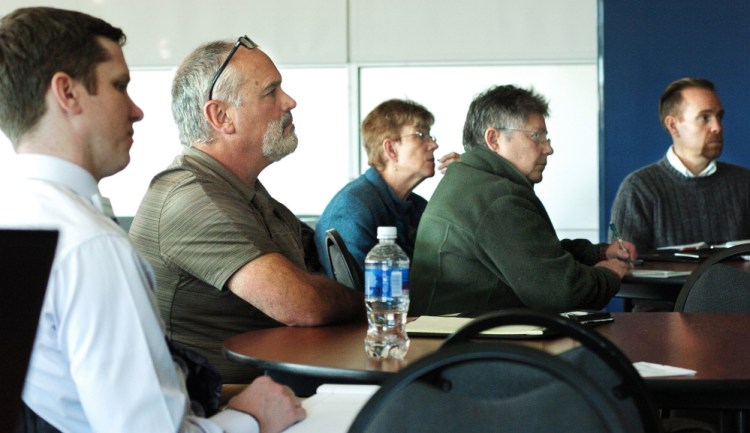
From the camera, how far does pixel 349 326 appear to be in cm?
216

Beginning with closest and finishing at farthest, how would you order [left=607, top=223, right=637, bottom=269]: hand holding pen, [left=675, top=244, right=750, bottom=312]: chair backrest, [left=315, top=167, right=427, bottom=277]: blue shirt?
[left=675, top=244, right=750, bottom=312]: chair backrest → [left=607, top=223, right=637, bottom=269]: hand holding pen → [left=315, top=167, right=427, bottom=277]: blue shirt

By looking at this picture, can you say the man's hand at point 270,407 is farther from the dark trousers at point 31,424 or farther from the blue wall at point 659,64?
the blue wall at point 659,64

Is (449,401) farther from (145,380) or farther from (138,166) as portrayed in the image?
(138,166)

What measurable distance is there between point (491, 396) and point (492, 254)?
159 centimetres

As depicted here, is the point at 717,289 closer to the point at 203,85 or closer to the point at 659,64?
the point at 203,85

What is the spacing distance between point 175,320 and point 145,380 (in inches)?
40.4

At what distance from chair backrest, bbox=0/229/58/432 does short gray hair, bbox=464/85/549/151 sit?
2392 mm

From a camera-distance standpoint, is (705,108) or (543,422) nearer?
(543,422)

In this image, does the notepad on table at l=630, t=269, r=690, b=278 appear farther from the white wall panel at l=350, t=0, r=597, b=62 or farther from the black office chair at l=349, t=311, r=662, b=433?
the white wall panel at l=350, t=0, r=597, b=62

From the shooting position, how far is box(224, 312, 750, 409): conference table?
1556 millimetres

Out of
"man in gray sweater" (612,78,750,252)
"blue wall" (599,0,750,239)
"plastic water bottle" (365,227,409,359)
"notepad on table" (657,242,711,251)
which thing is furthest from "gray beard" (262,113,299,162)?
"blue wall" (599,0,750,239)

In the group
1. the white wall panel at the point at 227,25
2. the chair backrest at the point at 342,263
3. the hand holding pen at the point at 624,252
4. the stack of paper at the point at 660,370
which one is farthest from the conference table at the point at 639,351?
the white wall panel at the point at 227,25

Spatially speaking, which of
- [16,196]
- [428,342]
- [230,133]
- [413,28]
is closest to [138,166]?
[413,28]

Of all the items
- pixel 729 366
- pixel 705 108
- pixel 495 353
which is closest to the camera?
pixel 495 353
